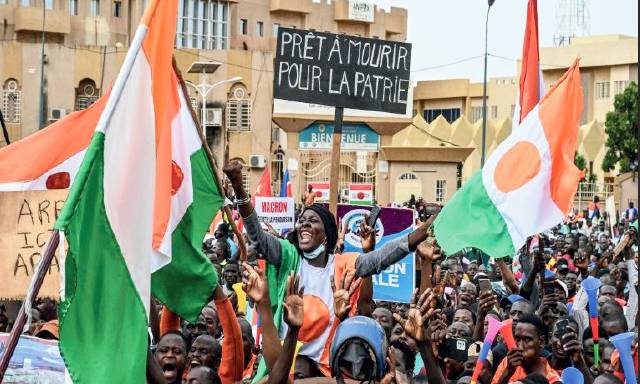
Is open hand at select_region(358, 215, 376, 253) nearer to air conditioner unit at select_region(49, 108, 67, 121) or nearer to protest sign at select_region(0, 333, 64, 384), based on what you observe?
protest sign at select_region(0, 333, 64, 384)

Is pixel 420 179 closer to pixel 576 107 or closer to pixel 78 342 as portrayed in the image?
pixel 576 107

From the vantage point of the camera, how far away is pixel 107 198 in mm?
5484

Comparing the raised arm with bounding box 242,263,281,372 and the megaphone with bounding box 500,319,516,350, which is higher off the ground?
Answer: the raised arm with bounding box 242,263,281,372

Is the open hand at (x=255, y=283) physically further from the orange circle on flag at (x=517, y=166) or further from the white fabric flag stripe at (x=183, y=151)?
the orange circle on flag at (x=517, y=166)

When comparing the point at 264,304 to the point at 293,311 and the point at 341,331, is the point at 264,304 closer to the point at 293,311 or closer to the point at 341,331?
the point at 293,311

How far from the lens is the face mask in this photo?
22.6ft

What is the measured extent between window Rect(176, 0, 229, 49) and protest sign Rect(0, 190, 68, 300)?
52.3 meters

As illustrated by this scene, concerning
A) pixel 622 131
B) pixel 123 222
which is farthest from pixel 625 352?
pixel 622 131

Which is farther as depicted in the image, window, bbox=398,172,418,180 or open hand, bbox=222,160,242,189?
window, bbox=398,172,418,180

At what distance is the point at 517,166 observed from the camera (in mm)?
9492

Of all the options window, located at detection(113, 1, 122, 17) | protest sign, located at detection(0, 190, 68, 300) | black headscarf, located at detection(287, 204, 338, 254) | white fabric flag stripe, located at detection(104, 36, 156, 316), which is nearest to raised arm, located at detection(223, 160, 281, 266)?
black headscarf, located at detection(287, 204, 338, 254)

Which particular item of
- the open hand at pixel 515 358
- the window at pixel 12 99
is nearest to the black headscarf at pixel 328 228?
→ the open hand at pixel 515 358

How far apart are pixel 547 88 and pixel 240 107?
75.6ft

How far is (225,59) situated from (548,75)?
28.1 meters
